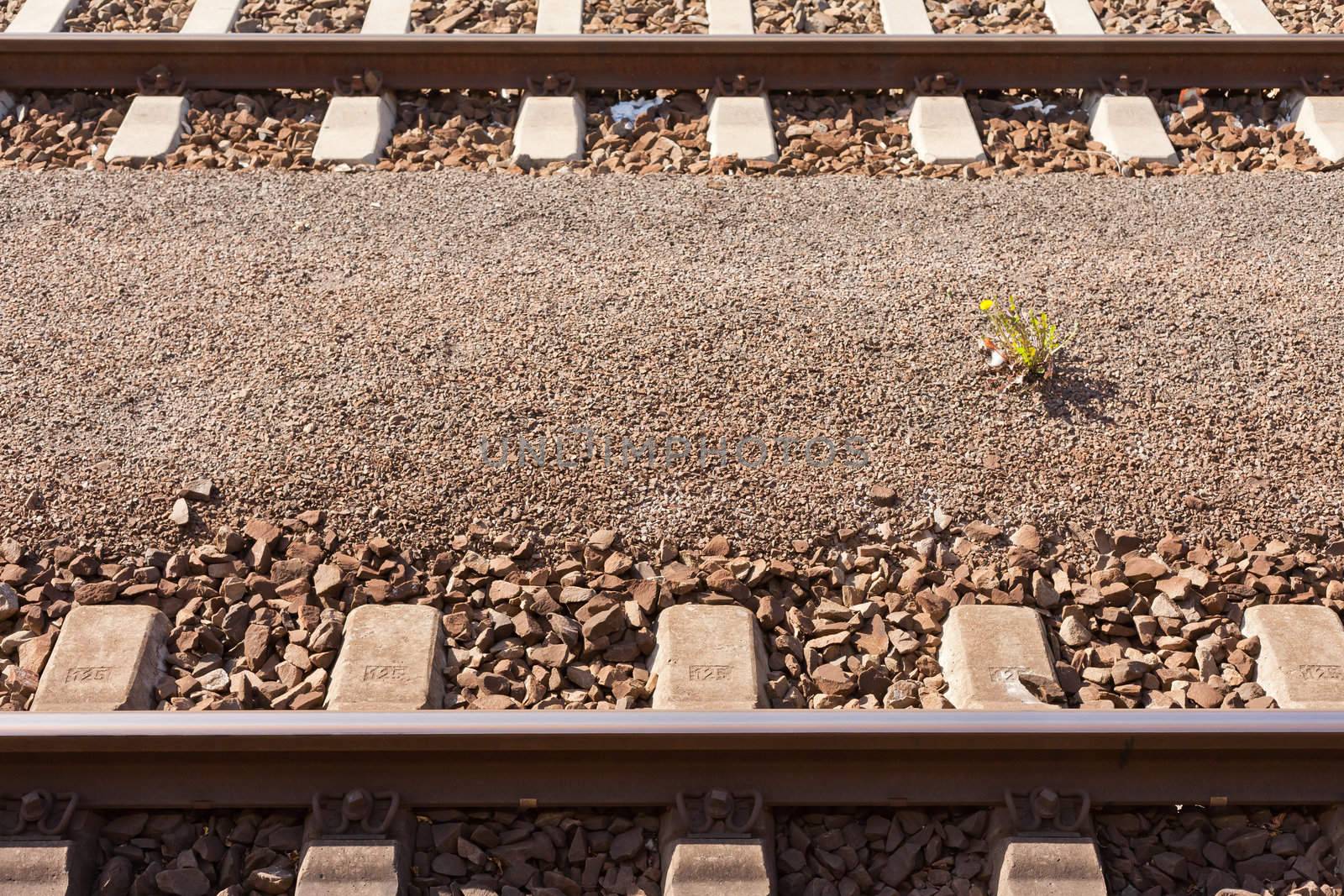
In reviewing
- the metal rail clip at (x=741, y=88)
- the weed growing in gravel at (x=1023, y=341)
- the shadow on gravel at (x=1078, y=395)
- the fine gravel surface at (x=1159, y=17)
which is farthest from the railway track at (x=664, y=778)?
the fine gravel surface at (x=1159, y=17)

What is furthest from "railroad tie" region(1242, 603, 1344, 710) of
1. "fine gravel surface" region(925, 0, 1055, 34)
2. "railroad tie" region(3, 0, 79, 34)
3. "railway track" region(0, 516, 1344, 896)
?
"railroad tie" region(3, 0, 79, 34)

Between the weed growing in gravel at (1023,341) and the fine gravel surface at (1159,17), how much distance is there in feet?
9.59

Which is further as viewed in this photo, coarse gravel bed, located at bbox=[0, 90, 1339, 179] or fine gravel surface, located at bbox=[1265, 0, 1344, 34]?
fine gravel surface, located at bbox=[1265, 0, 1344, 34]

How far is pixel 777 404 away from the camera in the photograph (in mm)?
4359

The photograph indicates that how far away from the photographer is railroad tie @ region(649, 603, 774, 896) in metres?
3.07

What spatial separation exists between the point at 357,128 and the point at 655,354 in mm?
2482

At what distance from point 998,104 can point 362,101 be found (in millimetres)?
3408

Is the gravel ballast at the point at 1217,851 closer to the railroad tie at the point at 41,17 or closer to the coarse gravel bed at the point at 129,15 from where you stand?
the coarse gravel bed at the point at 129,15

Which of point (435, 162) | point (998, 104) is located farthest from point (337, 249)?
point (998, 104)

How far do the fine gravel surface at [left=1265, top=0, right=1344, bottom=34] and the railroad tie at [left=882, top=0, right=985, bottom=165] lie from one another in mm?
2143

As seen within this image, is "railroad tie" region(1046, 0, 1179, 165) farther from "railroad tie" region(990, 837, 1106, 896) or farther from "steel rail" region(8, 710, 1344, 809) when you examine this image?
"railroad tie" region(990, 837, 1106, 896)

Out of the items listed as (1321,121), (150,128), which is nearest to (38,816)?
(150,128)

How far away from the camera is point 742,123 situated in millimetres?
6078

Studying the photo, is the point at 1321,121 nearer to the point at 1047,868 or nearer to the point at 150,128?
the point at 1047,868
